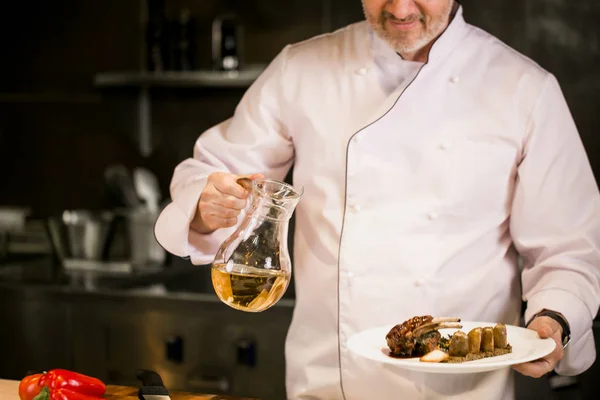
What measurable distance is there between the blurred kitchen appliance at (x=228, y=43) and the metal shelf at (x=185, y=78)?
44mm

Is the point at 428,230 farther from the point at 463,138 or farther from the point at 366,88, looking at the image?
the point at 366,88

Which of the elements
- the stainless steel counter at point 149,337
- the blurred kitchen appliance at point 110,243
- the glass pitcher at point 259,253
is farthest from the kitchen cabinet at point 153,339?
the glass pitcher at point 259,253

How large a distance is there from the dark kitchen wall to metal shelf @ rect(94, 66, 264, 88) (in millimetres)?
165

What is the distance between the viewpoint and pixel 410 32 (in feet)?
6.06

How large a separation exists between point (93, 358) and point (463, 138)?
1.80m

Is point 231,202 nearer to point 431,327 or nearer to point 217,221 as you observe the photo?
point 217,221

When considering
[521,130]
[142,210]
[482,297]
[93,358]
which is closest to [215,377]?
[93,358]

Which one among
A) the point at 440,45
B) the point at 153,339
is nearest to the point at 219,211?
the point at 440,45

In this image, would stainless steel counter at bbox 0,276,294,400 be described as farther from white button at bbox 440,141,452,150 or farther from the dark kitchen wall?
white button at bbox 440,141,452,150

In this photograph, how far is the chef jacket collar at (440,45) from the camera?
1.94 meters

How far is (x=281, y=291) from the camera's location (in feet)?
5.07

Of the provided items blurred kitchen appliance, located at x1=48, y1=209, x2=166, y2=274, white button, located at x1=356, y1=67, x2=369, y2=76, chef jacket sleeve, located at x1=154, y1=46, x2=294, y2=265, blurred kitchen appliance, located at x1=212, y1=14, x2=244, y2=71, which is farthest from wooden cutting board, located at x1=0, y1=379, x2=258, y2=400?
blurred kitchen appliance, located at x1=212, y1=14, x2=244, y2=71

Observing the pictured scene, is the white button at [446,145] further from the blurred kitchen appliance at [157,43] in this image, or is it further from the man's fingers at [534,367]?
the blurred kitchen appliance at [157,43]

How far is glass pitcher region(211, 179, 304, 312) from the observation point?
1.50 meters
